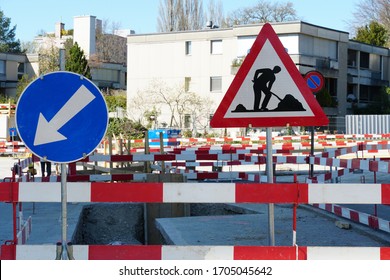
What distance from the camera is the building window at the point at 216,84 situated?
58.2m

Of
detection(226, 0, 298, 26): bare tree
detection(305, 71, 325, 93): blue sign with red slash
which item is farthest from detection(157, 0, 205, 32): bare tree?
detection(305, 71, 325, 93): blue sign with red slash

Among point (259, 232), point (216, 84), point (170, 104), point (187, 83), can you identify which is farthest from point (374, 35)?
point (259, 232)

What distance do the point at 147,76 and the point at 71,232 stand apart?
50352 millimetres

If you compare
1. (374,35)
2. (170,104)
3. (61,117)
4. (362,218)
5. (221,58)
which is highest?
(374,35)

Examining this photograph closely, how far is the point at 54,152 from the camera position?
6.12 m

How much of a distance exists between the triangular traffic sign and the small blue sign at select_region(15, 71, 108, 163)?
1.19 m

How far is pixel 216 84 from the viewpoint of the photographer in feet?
192

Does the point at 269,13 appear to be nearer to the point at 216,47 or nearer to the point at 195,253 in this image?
the point at 216,47

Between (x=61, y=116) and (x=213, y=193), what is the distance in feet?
4.79

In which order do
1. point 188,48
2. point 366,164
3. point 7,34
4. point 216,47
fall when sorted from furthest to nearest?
point 7,34
point 188,48
point 216,47
point 366,164

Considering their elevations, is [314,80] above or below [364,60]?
below

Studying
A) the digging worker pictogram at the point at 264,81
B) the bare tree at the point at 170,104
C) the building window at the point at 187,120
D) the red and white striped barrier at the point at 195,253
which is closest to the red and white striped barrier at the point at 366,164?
the red and white striped barrier at the point at 195,253

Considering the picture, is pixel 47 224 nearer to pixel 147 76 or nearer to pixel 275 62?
pixel 275 62
